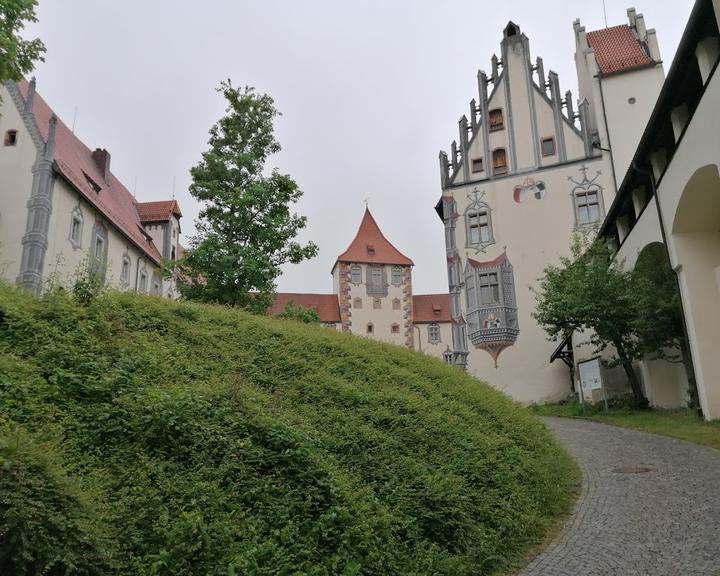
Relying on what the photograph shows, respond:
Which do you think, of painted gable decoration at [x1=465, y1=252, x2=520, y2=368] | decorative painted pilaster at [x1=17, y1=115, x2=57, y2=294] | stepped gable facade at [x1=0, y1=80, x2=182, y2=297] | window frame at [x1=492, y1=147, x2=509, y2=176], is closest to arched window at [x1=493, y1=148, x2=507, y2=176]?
window frame at [x1=492, y1=147, x2=509, y2=176]

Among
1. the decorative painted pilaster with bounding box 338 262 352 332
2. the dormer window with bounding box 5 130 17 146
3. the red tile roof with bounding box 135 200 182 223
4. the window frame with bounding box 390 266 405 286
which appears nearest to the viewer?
the dormer window with bounding box 5 130 17 146

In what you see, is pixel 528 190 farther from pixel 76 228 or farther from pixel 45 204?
pixel 45 204

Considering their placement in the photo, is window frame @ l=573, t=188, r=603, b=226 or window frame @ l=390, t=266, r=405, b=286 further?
window frame @ l=390, t=266, r=405, b=286

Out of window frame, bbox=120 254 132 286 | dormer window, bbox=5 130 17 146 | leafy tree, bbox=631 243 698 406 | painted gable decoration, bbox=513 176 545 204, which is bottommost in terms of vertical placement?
leafy tree, bbox=631 243 698 406

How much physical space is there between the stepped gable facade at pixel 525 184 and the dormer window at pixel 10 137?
19.1 m

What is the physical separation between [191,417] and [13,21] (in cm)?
1231

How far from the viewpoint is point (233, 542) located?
15.2 ft

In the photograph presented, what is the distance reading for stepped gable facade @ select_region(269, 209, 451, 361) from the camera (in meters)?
55.7

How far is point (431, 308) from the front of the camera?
199 feet

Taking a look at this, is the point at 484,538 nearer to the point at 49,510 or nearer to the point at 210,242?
the point at 49,510

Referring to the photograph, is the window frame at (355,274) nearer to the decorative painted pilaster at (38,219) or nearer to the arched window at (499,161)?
the arched window at (499,161)

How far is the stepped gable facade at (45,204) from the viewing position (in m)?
22.6

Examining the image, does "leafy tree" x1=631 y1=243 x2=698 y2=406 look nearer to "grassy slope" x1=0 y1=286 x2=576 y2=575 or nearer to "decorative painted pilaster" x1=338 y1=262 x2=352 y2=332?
"grassy slope" x1=0 y1=286 x2=576 y2=575

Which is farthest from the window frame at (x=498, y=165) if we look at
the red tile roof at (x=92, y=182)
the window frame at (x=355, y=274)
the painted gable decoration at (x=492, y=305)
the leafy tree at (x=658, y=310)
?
the window frame at (x=355, y=274)
